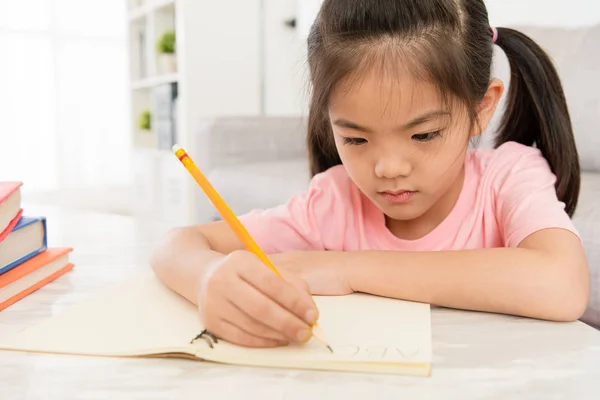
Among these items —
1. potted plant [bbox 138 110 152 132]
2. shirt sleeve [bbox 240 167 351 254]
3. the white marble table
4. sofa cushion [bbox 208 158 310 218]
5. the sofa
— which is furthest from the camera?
potted plant [bbox 138 110 152 132]

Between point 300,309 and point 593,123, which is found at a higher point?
point 593,123

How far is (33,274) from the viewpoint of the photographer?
67 cm

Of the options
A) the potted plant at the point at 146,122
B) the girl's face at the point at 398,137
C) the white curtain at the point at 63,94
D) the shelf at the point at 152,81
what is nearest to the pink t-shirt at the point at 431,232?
the girl's face at the point at 398,137

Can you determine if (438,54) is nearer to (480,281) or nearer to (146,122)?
(480,281)

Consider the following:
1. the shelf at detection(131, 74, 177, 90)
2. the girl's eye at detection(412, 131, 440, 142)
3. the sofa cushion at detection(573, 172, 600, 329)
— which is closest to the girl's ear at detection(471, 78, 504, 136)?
the girl's eye at detection(412, 131, 440, 142)

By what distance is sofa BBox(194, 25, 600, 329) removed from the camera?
1081mm

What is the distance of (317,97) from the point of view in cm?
70

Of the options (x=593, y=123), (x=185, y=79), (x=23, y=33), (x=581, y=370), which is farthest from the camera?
(x=23, y=33)

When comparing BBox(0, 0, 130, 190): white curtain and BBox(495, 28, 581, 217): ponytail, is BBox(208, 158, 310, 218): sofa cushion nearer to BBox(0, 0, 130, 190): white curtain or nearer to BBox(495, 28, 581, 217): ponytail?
BBox(495, 28, 581, 217): ponytail

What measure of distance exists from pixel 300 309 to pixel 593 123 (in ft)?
3.97

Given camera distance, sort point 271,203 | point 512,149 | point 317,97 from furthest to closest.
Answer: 1. point 271,203
2. point 512,149
3. point 317,97

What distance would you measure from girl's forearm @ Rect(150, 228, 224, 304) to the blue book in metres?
0.15

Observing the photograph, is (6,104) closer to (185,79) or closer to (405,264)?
(185,79)

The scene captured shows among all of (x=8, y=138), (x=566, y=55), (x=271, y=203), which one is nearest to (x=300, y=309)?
(x=271, y=203)
